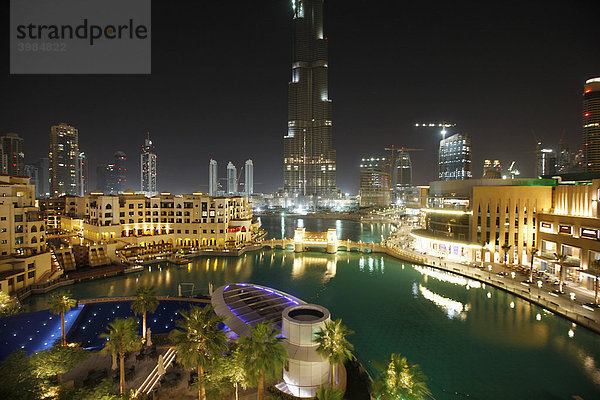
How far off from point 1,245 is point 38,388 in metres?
42.6

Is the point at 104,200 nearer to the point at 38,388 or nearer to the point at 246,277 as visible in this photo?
the point at 246,277

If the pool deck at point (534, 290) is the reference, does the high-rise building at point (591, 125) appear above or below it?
above

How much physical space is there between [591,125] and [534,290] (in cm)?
14835

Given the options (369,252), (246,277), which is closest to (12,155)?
(246,277)

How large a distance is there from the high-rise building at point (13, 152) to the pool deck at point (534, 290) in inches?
9451

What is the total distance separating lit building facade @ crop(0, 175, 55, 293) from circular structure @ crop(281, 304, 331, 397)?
45.9m

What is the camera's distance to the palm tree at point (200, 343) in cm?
1647

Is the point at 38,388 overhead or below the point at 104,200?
below

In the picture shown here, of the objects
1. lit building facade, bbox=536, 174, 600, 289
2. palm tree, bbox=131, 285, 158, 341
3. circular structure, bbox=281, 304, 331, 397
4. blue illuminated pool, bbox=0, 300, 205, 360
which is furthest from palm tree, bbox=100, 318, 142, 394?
lit building facade, bbox=536, 174, 600, 289

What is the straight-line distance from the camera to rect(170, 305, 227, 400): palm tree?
16469 mm

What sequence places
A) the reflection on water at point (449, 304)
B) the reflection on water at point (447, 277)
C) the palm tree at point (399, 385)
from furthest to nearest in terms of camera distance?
the reflection on water at point (447, 277) < the reflection on water at point (449, 304) < the palm tree at point (399, 385)

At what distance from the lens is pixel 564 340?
3098cm

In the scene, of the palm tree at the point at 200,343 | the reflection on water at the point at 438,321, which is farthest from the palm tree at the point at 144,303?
the reflection on water at the point at 438,321

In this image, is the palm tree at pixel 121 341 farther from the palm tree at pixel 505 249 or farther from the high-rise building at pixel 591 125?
the high-rise building at pixel 591 125
